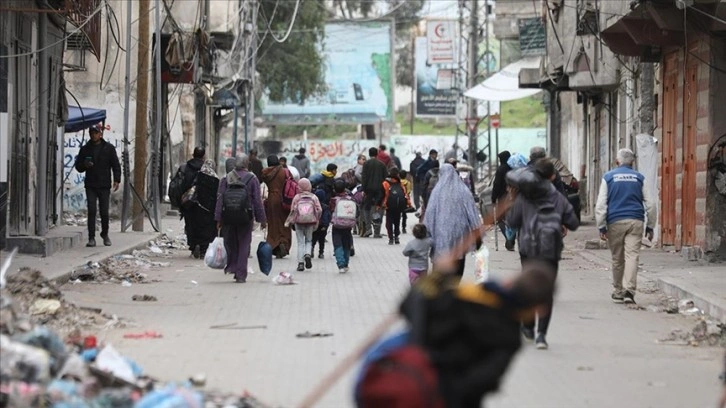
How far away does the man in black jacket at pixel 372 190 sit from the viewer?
27.6 m

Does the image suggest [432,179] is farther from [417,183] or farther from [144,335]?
[144,335]

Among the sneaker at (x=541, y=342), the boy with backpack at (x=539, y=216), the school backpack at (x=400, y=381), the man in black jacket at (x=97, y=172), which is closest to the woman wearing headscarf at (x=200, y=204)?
the man in black jacket at (x=97, y=172)

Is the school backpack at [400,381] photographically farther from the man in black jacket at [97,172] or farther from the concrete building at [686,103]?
the man in black jacket at [97,172]

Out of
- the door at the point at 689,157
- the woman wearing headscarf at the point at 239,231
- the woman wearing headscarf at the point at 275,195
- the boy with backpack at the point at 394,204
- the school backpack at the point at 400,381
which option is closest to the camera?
the school backpack at the point at 400,381

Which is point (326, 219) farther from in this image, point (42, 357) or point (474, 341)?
point (474, 341)

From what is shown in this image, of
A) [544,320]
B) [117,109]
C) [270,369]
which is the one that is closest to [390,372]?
[270,369]

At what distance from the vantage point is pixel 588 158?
3697 centimetres

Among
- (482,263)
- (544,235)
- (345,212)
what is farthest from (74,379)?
(345,212)

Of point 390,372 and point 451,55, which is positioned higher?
point 451,55

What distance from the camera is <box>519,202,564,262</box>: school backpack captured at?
11.7m

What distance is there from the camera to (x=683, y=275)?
17250mm

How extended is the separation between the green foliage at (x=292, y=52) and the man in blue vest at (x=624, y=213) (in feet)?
146

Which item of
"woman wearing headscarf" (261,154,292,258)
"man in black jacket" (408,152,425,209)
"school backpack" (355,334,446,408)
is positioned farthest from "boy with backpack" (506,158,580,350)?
→ "man in black jacket" (408,152,425,209)

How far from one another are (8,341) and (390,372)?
151 inches
